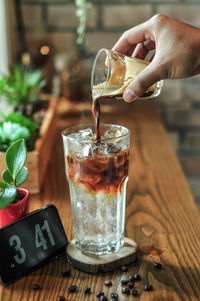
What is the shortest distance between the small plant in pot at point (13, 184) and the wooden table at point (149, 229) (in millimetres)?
133

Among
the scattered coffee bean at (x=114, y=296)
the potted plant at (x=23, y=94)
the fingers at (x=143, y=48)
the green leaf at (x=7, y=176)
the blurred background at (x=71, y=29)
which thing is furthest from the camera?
the blurred background at (x=71, y=29)

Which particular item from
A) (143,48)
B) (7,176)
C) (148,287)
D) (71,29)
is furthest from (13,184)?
(71,29)

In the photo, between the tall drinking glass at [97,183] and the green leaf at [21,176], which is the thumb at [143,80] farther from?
the green leaf at [21,176]

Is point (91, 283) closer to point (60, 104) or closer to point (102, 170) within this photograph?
point (102, 170)

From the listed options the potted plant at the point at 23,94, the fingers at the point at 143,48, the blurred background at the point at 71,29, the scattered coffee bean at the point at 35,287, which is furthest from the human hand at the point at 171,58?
the blurred background at the point at 71,29

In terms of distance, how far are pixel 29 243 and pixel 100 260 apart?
0.51 ft

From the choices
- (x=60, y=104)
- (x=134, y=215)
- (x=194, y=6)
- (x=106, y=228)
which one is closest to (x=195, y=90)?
(x=194, y=6)

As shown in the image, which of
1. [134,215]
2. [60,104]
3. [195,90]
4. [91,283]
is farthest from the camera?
[195,90]

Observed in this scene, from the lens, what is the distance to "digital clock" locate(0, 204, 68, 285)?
2.75 feet

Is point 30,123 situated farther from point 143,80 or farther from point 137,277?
point 137,277

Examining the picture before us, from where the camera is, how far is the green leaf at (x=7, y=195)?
33.6 inches

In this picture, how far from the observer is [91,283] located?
848 millimetres

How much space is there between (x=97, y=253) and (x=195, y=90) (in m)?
1.61

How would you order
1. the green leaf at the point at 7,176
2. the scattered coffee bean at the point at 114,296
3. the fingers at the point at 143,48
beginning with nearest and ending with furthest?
the scattered coffee bean at the point at 114,296, the green leaf at the point at 7,176, the fingers at the point at 143,48
